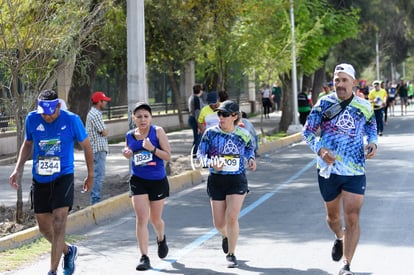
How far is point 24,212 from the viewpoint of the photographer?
11812 millimetres

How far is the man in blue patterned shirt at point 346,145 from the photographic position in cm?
745

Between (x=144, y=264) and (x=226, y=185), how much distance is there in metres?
1.16

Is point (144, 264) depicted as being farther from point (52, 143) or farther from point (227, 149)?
point (52, 143)

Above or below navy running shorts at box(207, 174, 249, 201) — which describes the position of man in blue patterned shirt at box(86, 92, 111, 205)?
above

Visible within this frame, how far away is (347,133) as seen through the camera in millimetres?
7457

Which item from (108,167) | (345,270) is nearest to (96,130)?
(345,270)

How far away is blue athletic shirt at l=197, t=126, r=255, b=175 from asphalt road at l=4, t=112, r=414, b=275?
103 cm

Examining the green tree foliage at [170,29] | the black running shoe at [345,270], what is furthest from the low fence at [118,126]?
the black running shoe at [345,270]

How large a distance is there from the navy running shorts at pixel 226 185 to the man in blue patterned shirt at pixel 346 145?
45.3 inches

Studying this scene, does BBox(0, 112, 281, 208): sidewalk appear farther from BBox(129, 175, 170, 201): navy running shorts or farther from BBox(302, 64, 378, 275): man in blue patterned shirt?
BBox(302, 64, 378, 275): man in blue patterned shirt

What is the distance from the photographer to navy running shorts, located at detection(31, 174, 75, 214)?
7.77 meters

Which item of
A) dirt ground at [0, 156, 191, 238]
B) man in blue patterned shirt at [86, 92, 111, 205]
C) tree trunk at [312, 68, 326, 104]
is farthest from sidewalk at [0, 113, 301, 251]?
tree trunk at [312, 68, 326, 104]

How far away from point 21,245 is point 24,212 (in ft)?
5.88

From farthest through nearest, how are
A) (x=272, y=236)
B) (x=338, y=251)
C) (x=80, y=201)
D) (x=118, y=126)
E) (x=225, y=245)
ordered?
(x=118, y=126) < (x=80, y=201) < (x=272, y=236) < (x=225, y=245) < (x=338, y=251)
